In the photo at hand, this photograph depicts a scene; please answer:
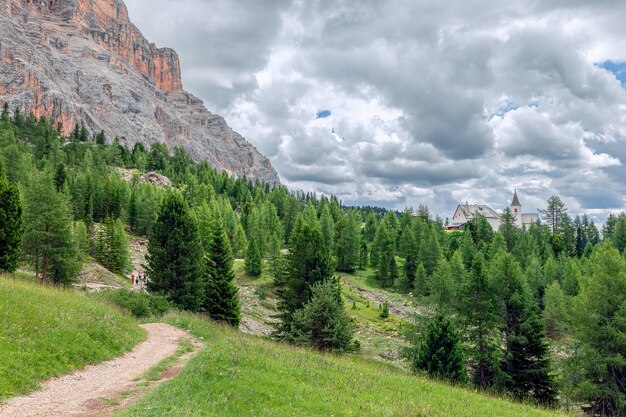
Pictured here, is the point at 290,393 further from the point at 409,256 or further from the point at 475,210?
the point at 475,210

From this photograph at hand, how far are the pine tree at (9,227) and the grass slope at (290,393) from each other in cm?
2488

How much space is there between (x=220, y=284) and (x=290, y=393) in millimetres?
24844

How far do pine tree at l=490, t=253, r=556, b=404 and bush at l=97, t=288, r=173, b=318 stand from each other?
25.6m

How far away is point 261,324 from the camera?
5056 centimetres

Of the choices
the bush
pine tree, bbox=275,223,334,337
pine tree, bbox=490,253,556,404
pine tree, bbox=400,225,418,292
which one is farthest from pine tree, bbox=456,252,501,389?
pine tree, bbox=400,225,418,292

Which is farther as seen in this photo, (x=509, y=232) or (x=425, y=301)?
(x=509, y=232)

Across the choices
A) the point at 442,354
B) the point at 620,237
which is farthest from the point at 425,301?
the point at 620,237

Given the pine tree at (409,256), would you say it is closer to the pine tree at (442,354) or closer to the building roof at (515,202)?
the pine tree at (442,354)

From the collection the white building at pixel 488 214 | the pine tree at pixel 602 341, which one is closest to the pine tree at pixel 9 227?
the pine tree at pixel 602 341

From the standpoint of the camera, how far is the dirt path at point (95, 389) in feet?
36.9

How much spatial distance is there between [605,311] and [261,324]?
116 ft

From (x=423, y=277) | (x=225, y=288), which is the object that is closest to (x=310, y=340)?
(x=225, y=288)

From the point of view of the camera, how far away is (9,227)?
110 ft

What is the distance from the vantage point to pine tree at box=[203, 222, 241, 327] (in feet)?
118
